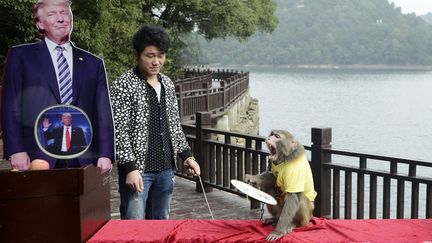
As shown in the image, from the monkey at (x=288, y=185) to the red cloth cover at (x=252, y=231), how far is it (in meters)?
0.05

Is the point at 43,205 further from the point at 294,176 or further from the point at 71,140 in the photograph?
the point at 294,176

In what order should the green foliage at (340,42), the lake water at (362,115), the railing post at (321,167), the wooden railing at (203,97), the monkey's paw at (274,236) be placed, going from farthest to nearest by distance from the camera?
the green foliage at (340,42) < the lake water at (362,115) < the wooden railing at (203,97) < the railing post at (321,167) < the monkey's paw at (274,236)

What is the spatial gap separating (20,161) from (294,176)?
144cm

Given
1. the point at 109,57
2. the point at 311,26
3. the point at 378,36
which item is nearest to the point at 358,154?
the point at 109,57

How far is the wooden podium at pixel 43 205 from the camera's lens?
257cm

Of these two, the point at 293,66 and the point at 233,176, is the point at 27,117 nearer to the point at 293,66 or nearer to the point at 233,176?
the point at 233,176

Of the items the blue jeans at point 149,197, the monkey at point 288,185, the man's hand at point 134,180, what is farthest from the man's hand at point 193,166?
the monkey at point 288,185

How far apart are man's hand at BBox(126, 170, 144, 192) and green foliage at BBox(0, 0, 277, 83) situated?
2439 mm

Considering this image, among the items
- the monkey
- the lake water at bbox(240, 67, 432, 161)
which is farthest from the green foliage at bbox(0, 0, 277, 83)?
the lake water at bbox(240, 67, 432, 161)

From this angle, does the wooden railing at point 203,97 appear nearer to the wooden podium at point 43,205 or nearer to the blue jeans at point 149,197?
the blue jeans at point 149,197

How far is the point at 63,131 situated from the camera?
9.78ft

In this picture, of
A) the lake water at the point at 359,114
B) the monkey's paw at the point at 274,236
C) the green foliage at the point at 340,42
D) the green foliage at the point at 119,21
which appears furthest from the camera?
the green foliage at the point at 340,42

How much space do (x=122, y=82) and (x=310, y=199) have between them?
1.36 metres

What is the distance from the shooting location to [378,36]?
A: 103000 mm
